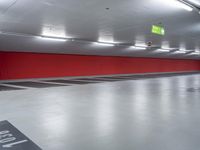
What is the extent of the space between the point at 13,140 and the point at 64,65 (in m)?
13.4

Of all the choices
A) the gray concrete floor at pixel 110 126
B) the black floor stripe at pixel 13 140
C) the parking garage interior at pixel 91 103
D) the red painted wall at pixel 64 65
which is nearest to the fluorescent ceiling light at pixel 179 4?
the parking garage interior at pixel 91 103

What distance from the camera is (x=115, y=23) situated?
309 inches

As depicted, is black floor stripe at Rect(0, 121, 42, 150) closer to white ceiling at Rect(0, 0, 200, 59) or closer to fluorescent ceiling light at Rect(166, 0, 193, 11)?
white ceiling at Rect(0, 0, 200, 59)

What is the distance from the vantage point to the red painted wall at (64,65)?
13497 mm

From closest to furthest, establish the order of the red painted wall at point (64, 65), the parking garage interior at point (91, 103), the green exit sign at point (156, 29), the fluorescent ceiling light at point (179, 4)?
the parking garage interior at point (91, 103), the fluorescent ceiling light at point (179, 4), the green exit sign at point (156, 29), the red painted wall at point (64, 65)

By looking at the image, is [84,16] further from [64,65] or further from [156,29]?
[64,65]

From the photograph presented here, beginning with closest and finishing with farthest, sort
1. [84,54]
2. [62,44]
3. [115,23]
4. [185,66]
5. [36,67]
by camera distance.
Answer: [115,23]
[62,44]
[36,67]
[84,54]
[185,66]

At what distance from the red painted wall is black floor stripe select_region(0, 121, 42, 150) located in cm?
1102

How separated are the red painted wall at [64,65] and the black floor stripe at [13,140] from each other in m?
11.0

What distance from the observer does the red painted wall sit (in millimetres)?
13497

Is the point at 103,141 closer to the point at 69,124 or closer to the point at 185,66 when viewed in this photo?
the point at 69,124

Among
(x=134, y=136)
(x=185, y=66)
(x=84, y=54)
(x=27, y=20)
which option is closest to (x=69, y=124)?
(x=134, y=136)

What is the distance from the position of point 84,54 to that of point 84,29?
7830 millimetres

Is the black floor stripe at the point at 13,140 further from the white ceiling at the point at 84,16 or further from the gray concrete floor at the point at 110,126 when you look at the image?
the white ceiling at the point at 84,16
